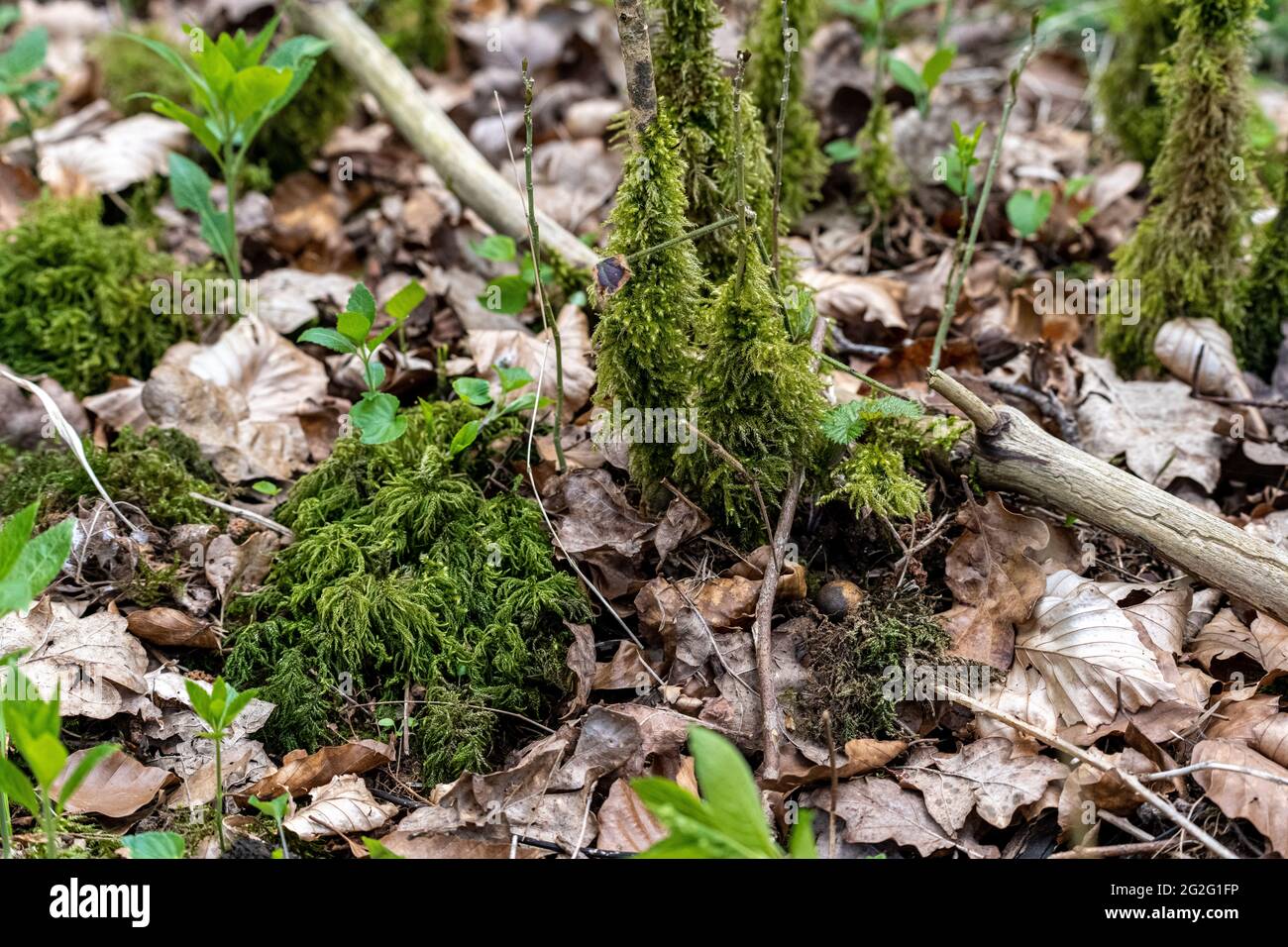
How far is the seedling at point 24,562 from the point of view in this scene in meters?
2.27

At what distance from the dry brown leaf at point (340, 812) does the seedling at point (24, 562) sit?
64 cm

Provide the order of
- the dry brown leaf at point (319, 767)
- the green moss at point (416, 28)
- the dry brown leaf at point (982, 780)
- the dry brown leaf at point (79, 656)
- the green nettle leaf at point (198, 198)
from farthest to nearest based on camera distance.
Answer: the green moss at point (416, 28) < the green nettle leaf at point (198, 198) < the dry brown leaf at point (79, 656) < the dry brown leaf at point (319, 767) < the dry brown leaf at point (982, 780)

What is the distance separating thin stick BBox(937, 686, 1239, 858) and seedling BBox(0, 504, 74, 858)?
2.19 meters

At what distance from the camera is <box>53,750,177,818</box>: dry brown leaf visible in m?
2.66

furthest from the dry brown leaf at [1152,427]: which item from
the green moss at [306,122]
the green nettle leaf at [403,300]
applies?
the green moss at [306,122]

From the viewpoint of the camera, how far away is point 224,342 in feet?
13.3

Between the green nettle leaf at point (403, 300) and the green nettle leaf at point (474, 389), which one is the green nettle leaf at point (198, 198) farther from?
the green nettle leaf at point (474, 389)

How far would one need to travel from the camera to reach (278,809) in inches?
94.2

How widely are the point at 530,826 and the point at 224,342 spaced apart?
239 centimetres

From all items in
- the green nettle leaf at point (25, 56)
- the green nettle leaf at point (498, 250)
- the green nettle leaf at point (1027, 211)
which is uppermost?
the green nettle leaf at point (25, 56)

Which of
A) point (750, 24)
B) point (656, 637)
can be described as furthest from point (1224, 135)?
point (656, 637)

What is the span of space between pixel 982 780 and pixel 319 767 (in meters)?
1.72

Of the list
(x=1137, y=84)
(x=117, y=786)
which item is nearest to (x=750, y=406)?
(x=117, y=786)

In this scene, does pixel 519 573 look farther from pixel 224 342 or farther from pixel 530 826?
pixel 224 342
